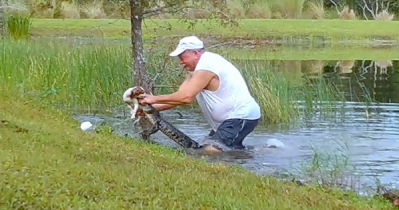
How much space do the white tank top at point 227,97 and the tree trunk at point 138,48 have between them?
1608mm

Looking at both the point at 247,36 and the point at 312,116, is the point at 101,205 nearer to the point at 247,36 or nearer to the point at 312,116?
the point at 312,116

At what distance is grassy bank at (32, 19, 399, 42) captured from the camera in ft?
81.4

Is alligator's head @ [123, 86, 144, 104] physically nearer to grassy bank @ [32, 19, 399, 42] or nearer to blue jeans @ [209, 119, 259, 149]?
blue jeans @ [209, 119, 259, 149]

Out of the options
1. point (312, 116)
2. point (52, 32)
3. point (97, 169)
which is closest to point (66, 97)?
point (312, 116)

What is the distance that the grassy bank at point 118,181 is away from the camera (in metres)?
4.33

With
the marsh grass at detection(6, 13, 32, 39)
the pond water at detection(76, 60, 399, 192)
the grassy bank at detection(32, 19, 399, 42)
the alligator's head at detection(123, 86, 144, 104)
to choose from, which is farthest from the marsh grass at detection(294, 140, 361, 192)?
the grassy bank at detection(32, 19, 399, 42)

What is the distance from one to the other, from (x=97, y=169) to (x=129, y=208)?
2.59ft

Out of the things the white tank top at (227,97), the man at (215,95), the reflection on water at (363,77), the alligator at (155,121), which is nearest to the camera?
the man at (215,95)

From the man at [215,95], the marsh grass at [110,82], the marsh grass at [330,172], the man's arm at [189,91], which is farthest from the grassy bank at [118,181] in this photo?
the marsh grass at [110,82]

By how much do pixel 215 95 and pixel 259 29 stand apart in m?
19.4

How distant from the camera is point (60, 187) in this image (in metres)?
4.43

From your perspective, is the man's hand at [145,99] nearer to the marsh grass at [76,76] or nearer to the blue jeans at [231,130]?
the blue jeans at [231,130]

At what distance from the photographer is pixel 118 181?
4.79 m

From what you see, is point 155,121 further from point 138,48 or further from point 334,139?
point 334,139
